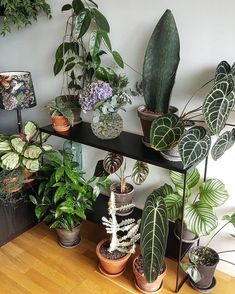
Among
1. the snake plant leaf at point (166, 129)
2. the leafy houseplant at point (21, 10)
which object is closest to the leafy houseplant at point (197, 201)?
the snake plant leaf at point (166, 129)

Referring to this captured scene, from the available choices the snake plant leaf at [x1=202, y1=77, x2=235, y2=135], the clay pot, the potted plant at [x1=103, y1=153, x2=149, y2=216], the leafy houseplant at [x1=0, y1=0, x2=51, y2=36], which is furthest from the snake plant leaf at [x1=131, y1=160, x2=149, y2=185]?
the leafy houseplant at [x1=0, y1=0, x2=51, y2=36]

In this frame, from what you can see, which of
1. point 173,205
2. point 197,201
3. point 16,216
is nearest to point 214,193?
point 197,201

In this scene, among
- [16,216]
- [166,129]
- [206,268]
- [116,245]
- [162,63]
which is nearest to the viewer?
[166,129]

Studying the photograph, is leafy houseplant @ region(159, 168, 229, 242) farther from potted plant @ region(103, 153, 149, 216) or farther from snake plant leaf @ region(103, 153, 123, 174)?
snake plant leaf @ region(103, 153, 123, 174)

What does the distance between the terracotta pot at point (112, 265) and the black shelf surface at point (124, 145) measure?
55 cm

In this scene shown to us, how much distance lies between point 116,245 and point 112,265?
10 centimetres

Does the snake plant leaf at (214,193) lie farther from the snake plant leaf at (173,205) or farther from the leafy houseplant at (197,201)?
the snake plant leaf at (173,205)

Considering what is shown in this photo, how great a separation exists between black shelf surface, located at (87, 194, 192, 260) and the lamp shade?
757mm

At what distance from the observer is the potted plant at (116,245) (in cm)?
150

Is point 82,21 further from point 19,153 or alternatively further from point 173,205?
point 173,205

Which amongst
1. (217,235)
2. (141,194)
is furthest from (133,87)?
(217,235)

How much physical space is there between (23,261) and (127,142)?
2.98ft

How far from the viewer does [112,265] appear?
58.9 inches

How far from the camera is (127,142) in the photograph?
1505 mm
